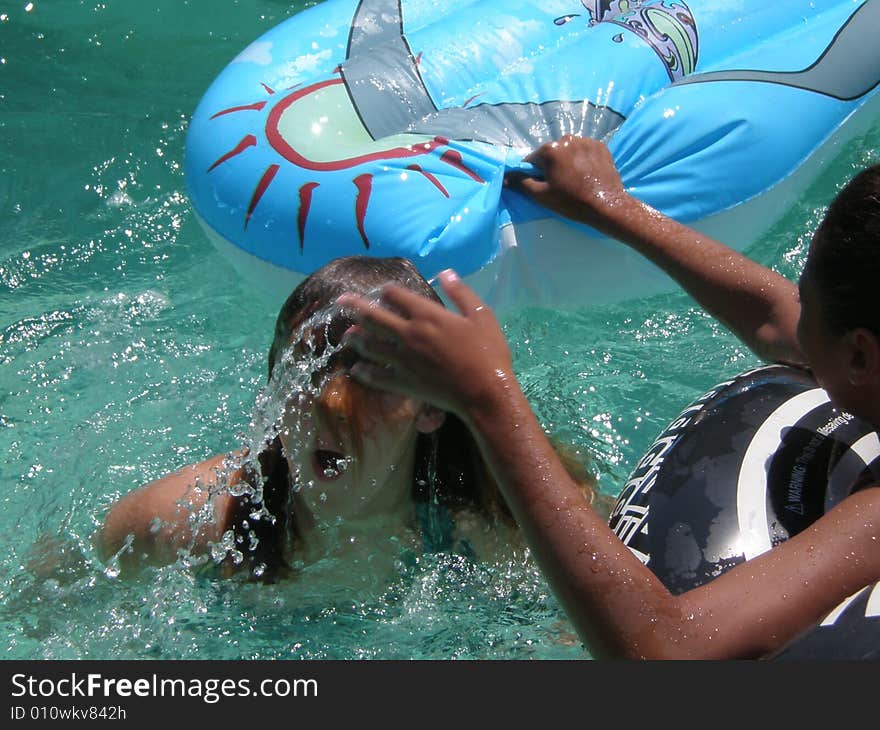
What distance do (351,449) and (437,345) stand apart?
1.91ft

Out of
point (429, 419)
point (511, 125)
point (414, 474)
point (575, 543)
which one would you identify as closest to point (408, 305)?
point (575, 543)

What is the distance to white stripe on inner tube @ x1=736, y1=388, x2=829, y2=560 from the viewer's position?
1.88 metres

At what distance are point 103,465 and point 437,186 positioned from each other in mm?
1200

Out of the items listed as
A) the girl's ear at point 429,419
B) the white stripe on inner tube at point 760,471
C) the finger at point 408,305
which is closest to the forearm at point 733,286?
the white stripe on inner tube at point 760,471

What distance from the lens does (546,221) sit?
2.85 meters

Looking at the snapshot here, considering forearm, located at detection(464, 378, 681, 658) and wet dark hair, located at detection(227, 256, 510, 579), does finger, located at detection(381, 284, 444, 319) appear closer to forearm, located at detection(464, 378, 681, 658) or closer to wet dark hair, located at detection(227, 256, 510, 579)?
forearm, located at detection(464, 378, 681, 658)

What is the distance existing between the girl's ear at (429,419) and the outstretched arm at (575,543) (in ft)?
1.51

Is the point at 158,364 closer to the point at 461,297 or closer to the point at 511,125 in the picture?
the point at 511,125

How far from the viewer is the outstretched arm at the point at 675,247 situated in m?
2.27

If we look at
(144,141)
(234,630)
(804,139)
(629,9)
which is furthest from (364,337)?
(144,141)

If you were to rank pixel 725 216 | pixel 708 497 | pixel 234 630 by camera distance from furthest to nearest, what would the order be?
pixel 725 216
pixel 234 630
pixel 708 497

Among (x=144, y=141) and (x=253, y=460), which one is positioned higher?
(x=144, y=141)

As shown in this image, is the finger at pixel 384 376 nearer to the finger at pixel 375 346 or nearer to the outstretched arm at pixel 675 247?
the finger at pixel 375 346

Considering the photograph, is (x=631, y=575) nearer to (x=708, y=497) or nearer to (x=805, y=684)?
(x=805, y=684)
